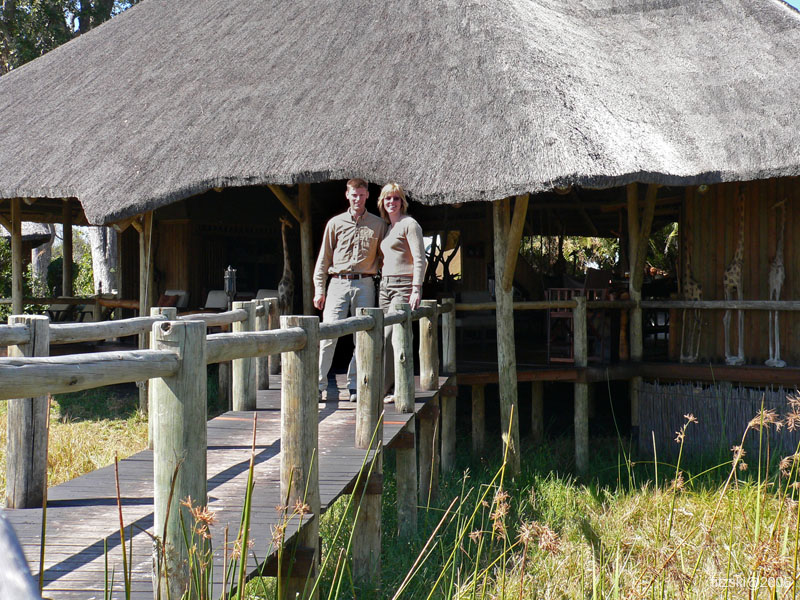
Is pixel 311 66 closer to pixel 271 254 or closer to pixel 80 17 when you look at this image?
pixel 271 254

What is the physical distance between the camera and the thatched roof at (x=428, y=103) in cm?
679

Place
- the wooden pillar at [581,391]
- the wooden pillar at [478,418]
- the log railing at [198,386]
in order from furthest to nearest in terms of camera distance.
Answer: the wooden pillar at [478,418] < the wooden pillar at [581,391] < the log railing at [198,386]

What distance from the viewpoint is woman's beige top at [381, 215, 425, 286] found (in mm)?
5449

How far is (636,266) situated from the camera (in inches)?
311

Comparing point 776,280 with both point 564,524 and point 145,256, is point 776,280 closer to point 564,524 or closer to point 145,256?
point 564,524

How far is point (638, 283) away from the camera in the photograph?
7.96 metres

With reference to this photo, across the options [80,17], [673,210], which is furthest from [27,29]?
[673,210]

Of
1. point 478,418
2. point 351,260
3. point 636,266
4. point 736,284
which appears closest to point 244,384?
point 351,260

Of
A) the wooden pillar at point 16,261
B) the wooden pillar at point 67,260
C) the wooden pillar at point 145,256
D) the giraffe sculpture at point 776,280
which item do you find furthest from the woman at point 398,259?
the wooden pillar at point 67,260

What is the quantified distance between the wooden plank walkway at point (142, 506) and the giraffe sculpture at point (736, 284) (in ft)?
13.1

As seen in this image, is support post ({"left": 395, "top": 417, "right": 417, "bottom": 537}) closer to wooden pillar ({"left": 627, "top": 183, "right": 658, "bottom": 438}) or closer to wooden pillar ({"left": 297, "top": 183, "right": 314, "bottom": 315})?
wooden pillar ({"left": 297, "top": 183, "right": 314, "bottom": 315})

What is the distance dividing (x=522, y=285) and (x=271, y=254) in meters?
3.62

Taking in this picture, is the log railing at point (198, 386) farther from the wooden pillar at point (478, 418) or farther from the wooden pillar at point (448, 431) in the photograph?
the wooden pillar at point (478, 418)

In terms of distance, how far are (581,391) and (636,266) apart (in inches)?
50.8
